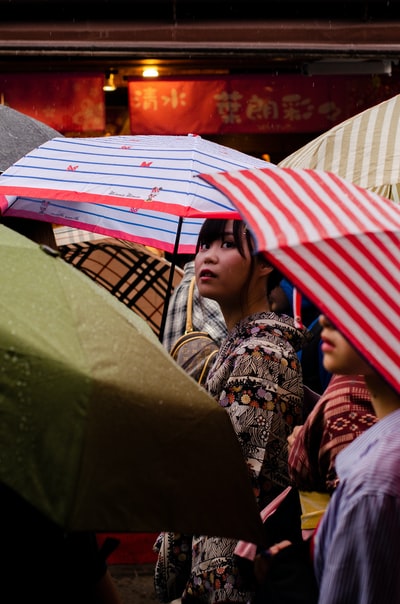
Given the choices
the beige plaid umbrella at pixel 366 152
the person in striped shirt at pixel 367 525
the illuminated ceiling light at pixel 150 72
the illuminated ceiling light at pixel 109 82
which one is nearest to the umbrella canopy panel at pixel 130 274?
the beige plaid umbrella at pixel 366 152

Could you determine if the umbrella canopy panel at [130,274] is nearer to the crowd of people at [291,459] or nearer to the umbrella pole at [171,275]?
the umbrella pole at [171,275]

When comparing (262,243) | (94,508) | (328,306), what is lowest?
(94,508)

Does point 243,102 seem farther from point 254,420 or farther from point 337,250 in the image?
point 337,250

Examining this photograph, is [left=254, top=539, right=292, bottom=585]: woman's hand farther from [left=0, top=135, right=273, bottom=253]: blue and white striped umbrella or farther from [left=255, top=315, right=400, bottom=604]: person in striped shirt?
[left=0, top=135, right=273, bottom=253]: blue and white striped umbrella

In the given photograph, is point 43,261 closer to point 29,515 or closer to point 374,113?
point 29,515

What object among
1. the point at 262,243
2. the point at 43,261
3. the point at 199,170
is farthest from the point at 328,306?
the point at 199,170

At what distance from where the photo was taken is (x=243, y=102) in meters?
11.0

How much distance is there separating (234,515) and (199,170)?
245 cm

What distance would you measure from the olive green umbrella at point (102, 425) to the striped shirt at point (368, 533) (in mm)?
297

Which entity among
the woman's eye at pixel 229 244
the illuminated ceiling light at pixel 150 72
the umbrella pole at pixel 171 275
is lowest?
the umbrella pole at pixel 171 275

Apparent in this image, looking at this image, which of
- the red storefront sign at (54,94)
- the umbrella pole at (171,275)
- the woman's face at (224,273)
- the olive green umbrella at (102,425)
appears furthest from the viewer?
the red storefront sign at (54,94)

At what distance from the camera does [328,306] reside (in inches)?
85.5

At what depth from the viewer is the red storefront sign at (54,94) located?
35.3 feet

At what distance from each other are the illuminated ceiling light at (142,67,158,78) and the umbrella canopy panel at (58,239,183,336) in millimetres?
4687
